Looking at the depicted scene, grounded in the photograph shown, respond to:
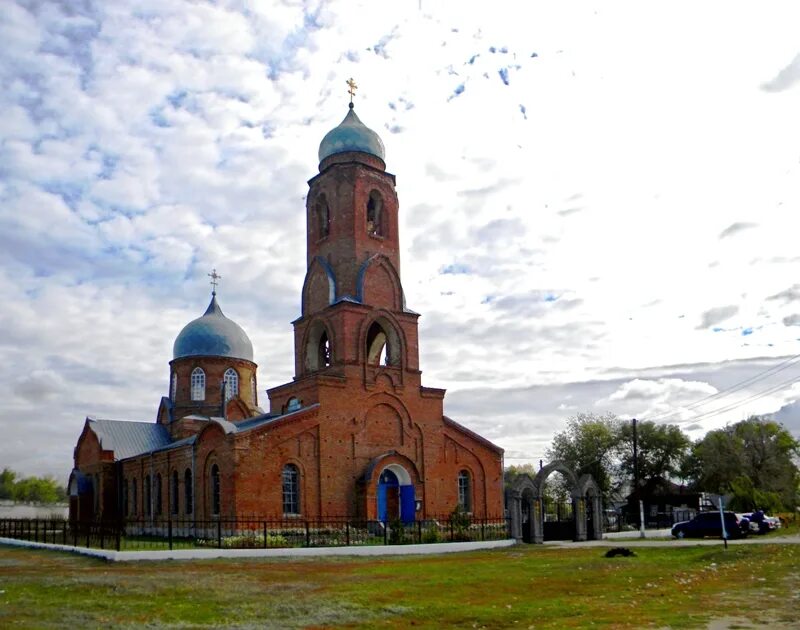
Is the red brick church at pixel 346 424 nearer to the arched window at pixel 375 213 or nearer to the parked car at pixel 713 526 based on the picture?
the arched window at pixel 375 213

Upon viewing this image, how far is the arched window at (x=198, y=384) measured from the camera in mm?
44562

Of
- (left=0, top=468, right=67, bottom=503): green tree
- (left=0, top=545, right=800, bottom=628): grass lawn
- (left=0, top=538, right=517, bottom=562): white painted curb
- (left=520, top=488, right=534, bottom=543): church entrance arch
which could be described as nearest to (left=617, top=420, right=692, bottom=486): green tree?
(left=520, top=488, right=534, bottom=543): church entrance arch

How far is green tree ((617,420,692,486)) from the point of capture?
187 feet

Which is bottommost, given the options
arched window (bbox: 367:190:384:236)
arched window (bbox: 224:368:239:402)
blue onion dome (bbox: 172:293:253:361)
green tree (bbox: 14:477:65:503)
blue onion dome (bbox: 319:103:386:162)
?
green tree (bbox: 14:477:65:503)

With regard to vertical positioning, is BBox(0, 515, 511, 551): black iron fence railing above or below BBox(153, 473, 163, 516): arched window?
below

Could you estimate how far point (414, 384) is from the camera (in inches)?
1346

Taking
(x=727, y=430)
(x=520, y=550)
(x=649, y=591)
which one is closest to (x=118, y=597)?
(x=649, y=591)

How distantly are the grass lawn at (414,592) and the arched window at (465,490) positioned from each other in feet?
45.9

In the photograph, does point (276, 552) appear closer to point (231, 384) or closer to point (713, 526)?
point (713, 526)

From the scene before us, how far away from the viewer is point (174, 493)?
35719 millimetres

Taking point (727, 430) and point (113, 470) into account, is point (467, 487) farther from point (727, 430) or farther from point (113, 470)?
point (727, 430)

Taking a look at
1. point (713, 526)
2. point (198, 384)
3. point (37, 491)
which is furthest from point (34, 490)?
point (713, 526)

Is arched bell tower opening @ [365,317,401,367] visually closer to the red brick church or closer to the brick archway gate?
the red brick church

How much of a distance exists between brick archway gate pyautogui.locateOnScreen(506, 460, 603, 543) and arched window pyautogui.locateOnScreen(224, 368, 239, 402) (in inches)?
769
